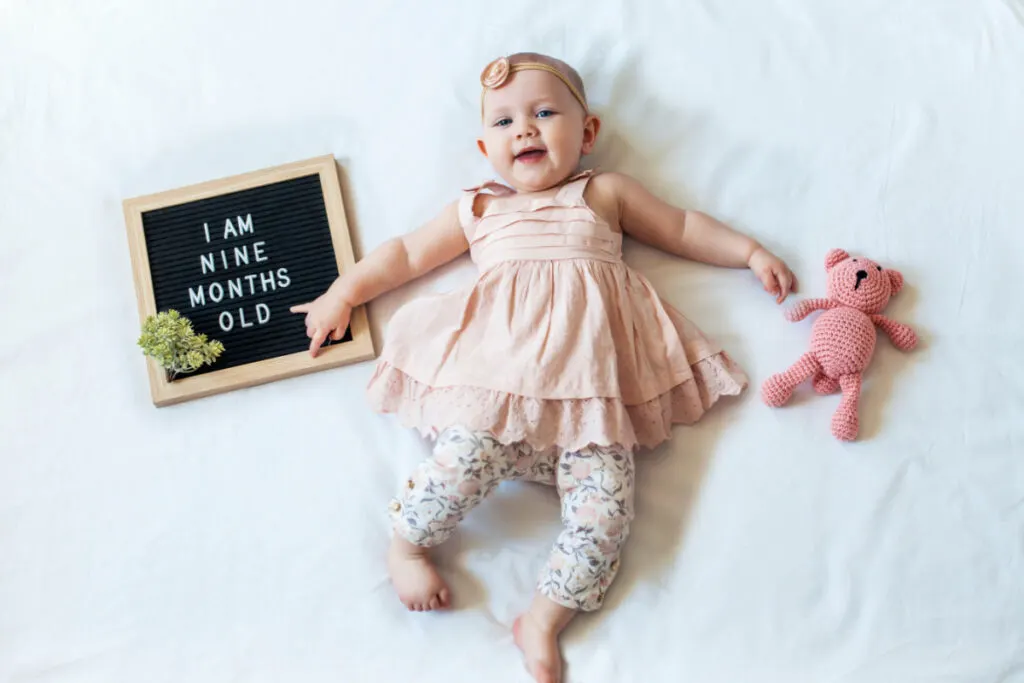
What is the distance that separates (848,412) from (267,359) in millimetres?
838

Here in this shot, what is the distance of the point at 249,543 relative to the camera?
3.98ft

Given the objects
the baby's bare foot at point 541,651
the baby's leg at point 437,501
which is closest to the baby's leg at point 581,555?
the baby's bare foot at point 541,651

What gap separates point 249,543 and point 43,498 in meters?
0.33

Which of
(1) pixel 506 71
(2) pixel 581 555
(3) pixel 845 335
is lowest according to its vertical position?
(2) pixel 581 555

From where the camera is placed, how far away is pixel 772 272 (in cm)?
125

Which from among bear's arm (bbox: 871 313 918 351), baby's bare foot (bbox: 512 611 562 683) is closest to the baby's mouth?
bear's arm (bbox: 871 313 918 351)

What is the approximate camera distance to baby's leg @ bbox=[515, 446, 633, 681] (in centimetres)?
108

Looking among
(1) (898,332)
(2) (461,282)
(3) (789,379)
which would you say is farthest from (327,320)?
(1) (898,332)

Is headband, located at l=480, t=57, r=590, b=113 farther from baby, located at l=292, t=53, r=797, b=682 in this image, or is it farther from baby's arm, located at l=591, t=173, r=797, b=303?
baby's arm, located at l=591, t=173, r=797, b=303

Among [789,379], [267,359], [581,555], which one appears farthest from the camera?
[267,359]

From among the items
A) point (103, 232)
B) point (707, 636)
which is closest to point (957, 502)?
point (707, 636)

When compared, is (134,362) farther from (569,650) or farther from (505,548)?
(569,650)

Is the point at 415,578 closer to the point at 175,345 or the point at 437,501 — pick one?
the point at 437,501

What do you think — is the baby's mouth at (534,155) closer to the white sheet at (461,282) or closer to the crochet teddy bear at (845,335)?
the white sheet at (461,282)
